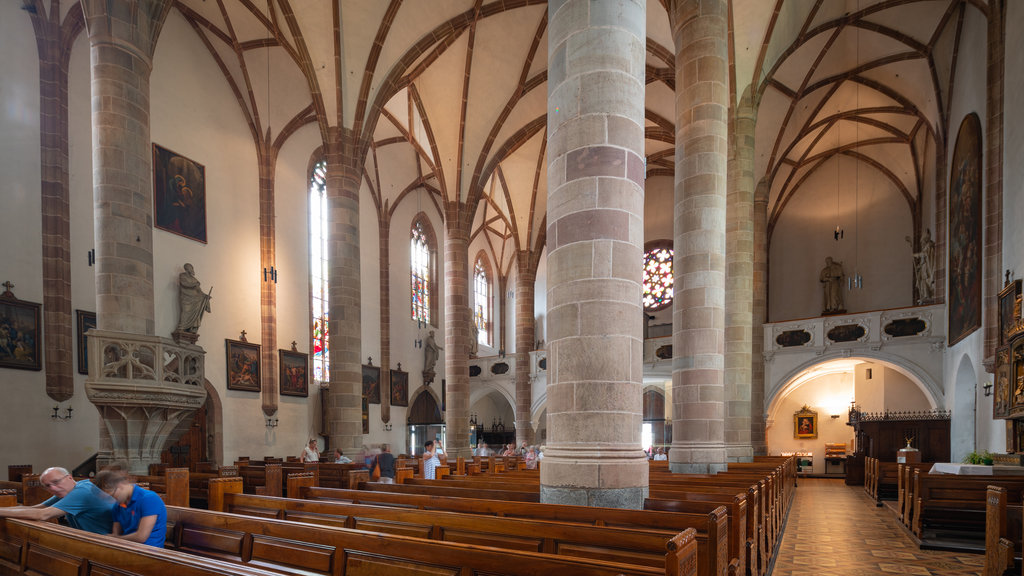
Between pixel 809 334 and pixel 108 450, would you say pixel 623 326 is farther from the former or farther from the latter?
pixel 809 334

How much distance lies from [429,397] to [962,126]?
19319 mm

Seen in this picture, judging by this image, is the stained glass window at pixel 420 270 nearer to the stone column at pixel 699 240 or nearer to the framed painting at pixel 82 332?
the framed painting at pixel 82 332

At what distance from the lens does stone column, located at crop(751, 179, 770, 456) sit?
20.6 meters

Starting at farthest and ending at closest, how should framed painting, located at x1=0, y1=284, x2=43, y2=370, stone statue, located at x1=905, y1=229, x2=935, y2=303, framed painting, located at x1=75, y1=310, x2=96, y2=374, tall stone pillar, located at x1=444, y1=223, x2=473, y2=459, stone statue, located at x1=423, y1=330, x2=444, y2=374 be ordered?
stone statue, located at x1=423, y1=330, x2=444, y2=374 < stone statue, located at x1=905, y1=229, x2=935, y2=303 < tall stone pillar, located at x1=444, y1=223, x2=473, y2=459 < framed painting, located at x1=75, y1=310, x2=96, y2=374 < framed painting, located at x1=0, y1=284, x2=43, y2=370

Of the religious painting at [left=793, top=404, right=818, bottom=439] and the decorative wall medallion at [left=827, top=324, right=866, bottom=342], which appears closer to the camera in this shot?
the decorative wall medallion at [left=827, top=324, right=866, bottom=342]

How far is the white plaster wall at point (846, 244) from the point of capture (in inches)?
956

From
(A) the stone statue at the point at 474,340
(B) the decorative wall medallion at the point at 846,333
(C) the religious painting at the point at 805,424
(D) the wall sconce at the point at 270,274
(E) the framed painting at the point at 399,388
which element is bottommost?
(C) the religious painting at the point at 805,424

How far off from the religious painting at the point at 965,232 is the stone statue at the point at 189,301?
17.7 meters

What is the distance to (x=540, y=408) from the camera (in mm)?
25422

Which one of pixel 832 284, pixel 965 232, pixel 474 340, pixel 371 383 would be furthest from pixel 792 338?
pixel 371 383

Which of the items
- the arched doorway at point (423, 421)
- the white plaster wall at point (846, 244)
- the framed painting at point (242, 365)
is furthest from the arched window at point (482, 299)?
the framed painting at point (242, 365)

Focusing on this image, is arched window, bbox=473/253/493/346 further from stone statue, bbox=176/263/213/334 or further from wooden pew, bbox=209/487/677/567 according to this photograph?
wooden pew, bbox=209/487/677/567

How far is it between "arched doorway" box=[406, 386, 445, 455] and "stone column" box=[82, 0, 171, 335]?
634 inches

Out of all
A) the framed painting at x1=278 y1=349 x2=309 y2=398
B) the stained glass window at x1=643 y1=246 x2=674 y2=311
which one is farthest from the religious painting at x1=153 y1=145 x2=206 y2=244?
the stained glass window at x1=643 y1=246 x2=674 y2=311
